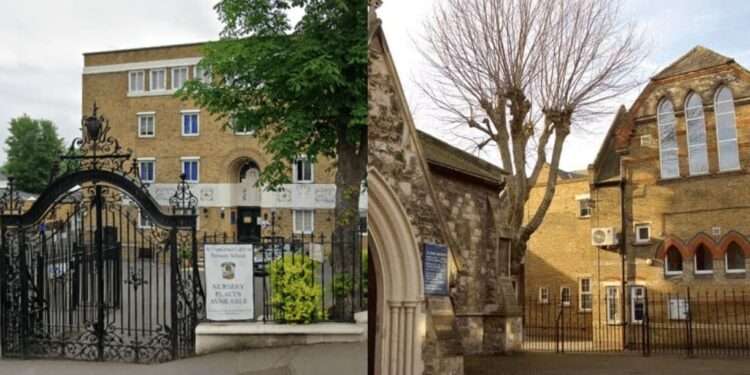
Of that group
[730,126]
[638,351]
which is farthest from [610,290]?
[730,126]

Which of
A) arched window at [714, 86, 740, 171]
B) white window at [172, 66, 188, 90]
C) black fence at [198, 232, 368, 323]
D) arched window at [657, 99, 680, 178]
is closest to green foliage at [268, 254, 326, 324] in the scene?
black fence at [198, 232, 368, 323]

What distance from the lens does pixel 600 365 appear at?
164 cm

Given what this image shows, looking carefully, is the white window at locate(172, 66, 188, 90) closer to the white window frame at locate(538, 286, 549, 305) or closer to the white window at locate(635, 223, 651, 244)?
the white window frame at locate(538, 286, 549, 305)

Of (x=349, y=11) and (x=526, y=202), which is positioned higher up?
(x=349, y=11)

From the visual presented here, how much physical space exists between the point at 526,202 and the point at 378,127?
0.36 m

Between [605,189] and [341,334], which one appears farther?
[341,334]

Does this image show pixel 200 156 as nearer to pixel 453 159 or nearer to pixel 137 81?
pixel 137 81

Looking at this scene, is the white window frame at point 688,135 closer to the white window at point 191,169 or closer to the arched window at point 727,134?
the arched window at point 727,134

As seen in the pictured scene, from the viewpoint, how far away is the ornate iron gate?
1643mm

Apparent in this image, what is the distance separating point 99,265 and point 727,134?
1360 millimetres

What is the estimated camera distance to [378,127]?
1650 millimetres

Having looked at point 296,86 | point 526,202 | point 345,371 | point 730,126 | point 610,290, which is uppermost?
point 296,86

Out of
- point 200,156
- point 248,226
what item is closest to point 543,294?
point 248,226

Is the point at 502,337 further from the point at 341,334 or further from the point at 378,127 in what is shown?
the point at 378,127
